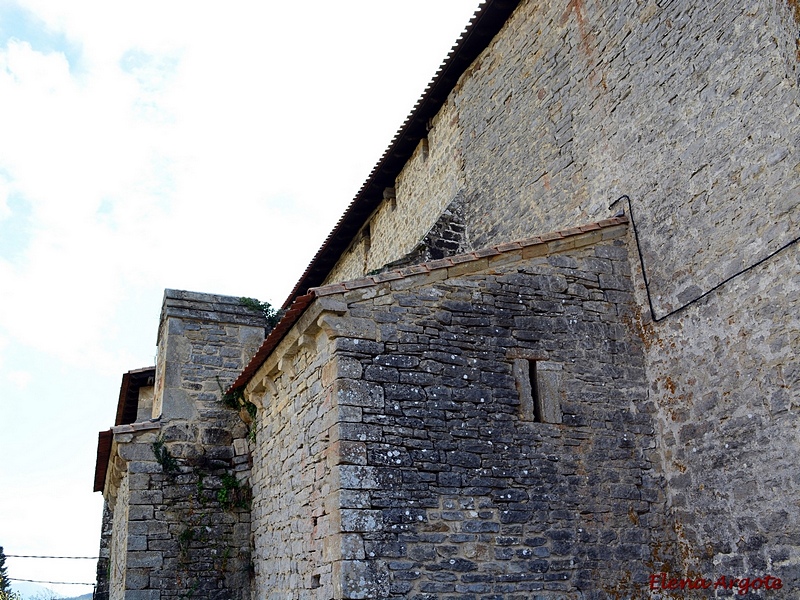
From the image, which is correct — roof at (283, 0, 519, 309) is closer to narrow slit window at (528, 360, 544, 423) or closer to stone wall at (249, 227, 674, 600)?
stone wall at (249, 227, 674, 600)

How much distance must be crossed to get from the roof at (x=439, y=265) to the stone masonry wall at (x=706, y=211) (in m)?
0.61

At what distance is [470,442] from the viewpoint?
5898mm

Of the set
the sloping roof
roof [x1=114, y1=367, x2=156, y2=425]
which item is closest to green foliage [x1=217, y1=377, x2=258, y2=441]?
the sloping roof

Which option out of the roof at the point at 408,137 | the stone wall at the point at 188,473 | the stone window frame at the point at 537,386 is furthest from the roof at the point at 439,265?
the roof at the point at 408,137

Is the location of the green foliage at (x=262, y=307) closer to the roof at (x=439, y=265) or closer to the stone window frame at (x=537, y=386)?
the roof at (x=439, y=265)

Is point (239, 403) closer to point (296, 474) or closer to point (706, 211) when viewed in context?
point (296, 474)

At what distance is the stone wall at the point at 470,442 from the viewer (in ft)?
18.0

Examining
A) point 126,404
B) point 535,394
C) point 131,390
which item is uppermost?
point 131,390

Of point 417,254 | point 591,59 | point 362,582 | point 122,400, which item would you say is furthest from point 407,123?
point 362,582

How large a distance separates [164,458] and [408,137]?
6636mm

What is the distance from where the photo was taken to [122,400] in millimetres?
11328

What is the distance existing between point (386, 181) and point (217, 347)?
212 inches
